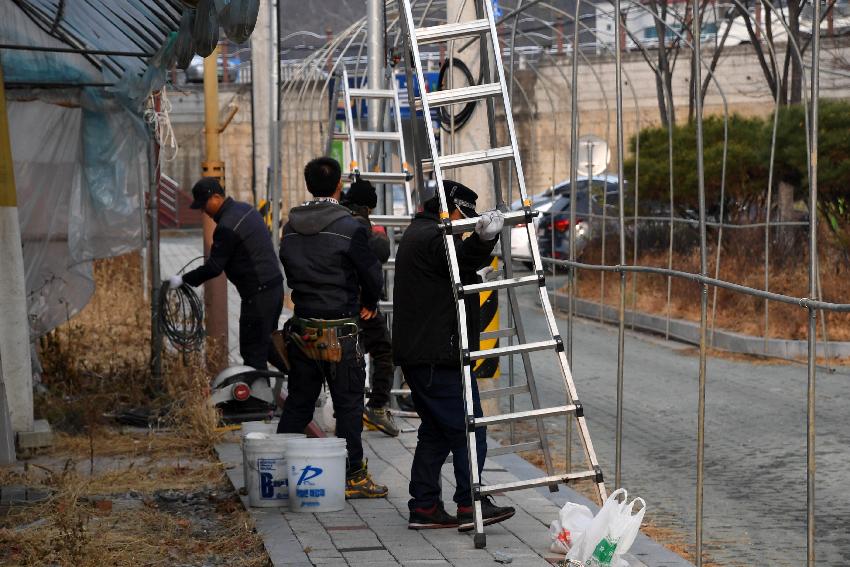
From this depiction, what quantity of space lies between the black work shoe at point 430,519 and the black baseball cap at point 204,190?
14.2 ft

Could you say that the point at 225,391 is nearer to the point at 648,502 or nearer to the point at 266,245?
the point at 266,245

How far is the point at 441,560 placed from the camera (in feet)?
20.7

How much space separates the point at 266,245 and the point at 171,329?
1195mm

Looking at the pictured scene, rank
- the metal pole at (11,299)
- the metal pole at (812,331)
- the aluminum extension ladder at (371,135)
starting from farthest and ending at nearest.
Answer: the aluminum extension ladder at (371,135)
the metal pole at (11,299)
the metal pole at (812,331)

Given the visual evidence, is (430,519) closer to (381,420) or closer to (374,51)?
(381,420)

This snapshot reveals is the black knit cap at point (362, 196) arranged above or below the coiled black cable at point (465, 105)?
below

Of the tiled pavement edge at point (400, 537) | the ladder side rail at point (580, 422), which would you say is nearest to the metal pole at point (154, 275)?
the tiled pavement edge at point (400, 537)

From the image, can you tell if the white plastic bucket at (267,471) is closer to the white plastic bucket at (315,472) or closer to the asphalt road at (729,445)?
the white plastic bucket at (315,472)

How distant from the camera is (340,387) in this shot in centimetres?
767

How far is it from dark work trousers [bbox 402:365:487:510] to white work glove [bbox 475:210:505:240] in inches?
35.4

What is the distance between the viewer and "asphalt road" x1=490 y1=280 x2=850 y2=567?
24.1 feet

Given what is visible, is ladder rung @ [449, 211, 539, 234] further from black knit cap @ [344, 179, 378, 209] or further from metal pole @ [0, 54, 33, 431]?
metal pole @ [0, 54, 33, 431]

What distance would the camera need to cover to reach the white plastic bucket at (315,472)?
7.24 m

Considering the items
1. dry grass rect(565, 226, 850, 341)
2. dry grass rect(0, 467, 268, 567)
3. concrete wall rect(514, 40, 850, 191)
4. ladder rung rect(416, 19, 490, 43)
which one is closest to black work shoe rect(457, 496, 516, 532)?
dry grass rect(0, 467, 268, 567)
